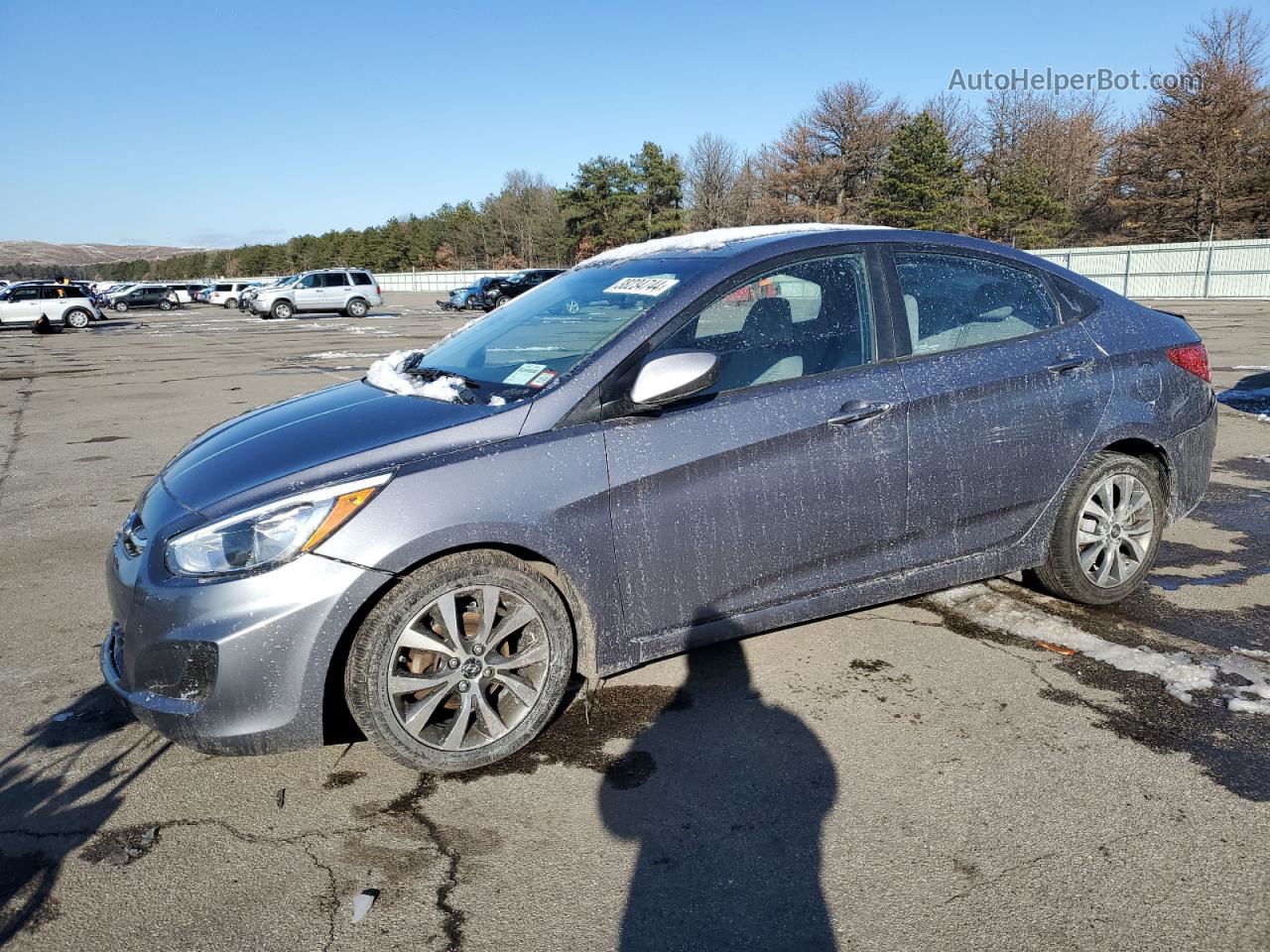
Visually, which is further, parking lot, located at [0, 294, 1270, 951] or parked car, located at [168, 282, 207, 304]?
parked car, located at [168, 282, 207, 304]

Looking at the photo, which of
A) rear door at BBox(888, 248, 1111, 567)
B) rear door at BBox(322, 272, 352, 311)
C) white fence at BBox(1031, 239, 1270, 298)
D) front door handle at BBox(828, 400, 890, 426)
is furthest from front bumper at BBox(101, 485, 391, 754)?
rear door at BBox(322, 272, 352, 311)

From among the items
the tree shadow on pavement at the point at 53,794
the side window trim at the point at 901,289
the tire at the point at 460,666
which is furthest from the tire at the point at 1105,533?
the tree shadow on pavement at the point at 53,794

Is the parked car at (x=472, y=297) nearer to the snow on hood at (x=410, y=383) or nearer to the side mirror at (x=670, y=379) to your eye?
the snow on hood at (x=410, y=383)

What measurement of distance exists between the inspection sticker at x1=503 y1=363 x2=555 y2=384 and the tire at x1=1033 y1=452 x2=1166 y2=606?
240 centimetres

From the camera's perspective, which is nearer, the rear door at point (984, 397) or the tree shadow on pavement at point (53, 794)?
the tree shadow on pavement at point (53, 794)

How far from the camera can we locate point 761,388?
348 cm

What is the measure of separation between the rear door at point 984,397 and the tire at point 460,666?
1.58m

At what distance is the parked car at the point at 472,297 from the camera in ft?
132

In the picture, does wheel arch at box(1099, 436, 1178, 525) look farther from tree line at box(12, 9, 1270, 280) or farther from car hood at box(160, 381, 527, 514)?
tree line at box(12, 9, 1270, 280)

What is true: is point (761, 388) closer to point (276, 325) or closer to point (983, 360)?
point (983, 360)

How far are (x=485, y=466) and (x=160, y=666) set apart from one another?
3.77 ft

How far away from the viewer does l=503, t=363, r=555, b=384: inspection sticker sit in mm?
3446

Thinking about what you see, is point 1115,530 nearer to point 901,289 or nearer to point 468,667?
point 901,289

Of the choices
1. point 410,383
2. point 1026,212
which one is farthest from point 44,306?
point 1026,212
